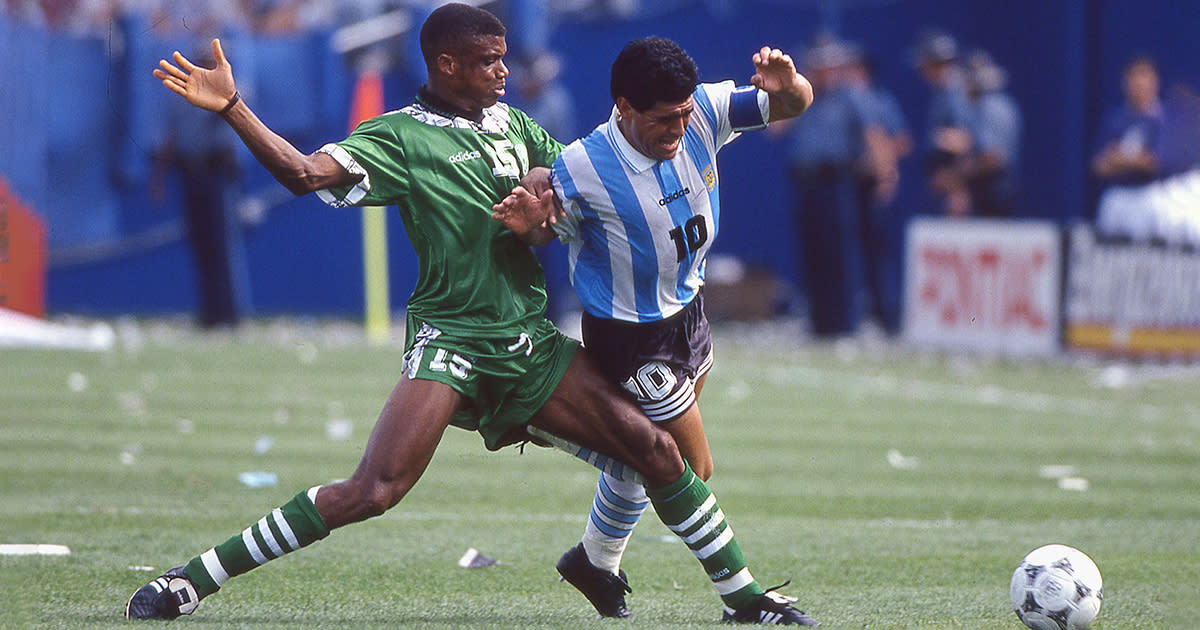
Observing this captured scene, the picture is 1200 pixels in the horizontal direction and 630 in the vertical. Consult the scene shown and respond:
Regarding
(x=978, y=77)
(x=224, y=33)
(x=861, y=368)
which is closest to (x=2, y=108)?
(x=224, y=33)

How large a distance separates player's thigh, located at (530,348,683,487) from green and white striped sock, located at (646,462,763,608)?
0.05 m

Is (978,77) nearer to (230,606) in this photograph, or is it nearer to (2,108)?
(2,108)

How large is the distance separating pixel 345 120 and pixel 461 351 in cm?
1690

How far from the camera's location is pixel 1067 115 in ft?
62.9

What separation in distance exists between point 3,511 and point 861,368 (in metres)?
9.83

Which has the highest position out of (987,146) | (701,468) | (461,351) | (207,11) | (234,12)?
(234,12)

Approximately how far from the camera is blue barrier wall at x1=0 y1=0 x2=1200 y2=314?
2005 cm

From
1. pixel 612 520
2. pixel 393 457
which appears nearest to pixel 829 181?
pixel 612 520

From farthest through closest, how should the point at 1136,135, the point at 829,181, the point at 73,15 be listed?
the point at 73,15
the point at 829,181
the point at 1136,135

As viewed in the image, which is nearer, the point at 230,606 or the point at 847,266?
the point at 230,606

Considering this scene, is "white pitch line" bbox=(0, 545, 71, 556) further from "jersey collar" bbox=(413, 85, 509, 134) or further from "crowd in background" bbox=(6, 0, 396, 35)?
"crowd in background" bbox=(6, 0, 396, 35)

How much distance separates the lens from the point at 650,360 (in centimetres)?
575

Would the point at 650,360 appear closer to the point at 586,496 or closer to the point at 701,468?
the point at 701,468

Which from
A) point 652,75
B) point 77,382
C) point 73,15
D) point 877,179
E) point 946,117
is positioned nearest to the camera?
point 652,75
